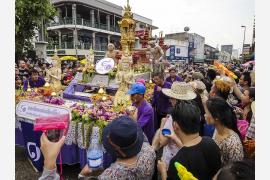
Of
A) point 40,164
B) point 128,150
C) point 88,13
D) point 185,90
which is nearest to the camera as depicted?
point 128,150

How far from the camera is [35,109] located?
413 cm

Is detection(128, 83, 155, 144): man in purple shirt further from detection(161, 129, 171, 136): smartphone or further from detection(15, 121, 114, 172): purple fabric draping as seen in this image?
detection(15, 121, 114, 172): purple fabric draping

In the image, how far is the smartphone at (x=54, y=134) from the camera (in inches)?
68.8

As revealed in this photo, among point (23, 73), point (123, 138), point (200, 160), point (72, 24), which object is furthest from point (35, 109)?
point (72, 24)

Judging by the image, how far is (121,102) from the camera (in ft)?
17.9

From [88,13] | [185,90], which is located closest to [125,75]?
[185,90]

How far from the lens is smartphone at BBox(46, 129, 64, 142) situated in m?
1.75

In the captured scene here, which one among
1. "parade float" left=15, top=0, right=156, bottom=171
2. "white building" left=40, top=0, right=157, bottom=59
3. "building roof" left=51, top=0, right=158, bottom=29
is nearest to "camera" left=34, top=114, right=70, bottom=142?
"parade float" left=15, top=0, right=156, bottom=171

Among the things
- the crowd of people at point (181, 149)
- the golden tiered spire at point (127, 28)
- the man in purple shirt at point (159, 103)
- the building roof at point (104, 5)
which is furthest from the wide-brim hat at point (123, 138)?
the building roof at point (104, 5)

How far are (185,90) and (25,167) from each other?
3405 millimetres

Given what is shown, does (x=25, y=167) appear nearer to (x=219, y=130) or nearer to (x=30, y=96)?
(x=30, y=96)

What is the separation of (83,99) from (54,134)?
17.6ft

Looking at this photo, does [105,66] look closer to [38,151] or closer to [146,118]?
[38,151]

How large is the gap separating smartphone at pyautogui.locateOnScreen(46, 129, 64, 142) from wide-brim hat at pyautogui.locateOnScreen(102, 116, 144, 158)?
33 cm
